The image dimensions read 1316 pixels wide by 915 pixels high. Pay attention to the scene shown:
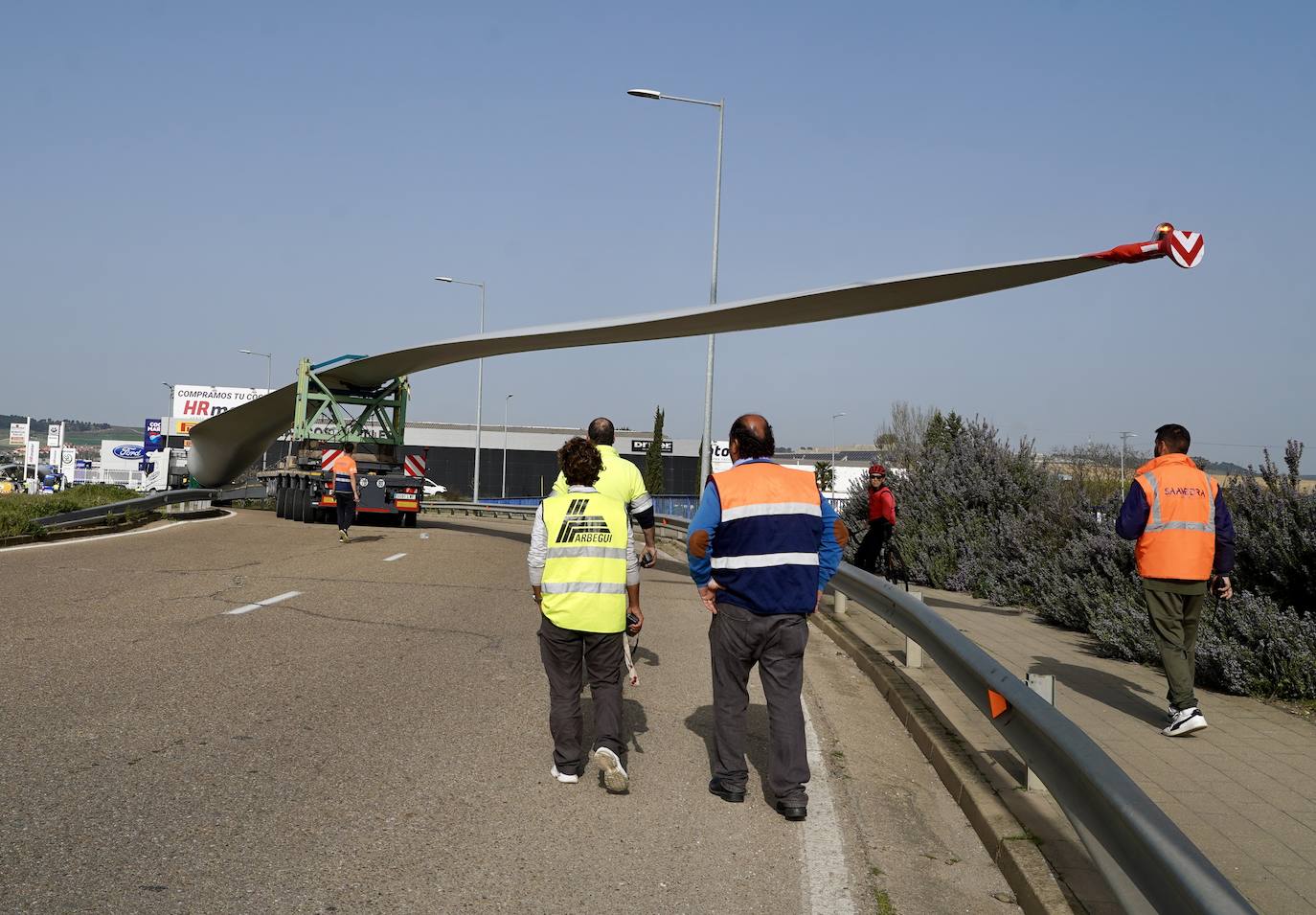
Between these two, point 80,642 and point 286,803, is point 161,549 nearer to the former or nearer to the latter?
point 80,642

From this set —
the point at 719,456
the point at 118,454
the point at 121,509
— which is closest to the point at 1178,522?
the point at 121,509

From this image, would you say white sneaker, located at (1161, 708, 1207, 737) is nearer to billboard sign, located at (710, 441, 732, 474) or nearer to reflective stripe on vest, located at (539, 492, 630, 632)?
reflective stripe on vest, located at (539, 492, 630, 632)

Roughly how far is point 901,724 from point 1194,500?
234 cm

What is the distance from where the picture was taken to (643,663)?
9.70 metres

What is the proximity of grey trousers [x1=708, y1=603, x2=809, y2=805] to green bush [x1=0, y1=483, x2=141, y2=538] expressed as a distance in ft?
52.1

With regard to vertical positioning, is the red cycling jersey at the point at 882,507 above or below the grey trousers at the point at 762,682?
above

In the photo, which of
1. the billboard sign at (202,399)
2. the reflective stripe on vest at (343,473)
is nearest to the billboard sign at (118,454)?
the billboard sign at (202,399)

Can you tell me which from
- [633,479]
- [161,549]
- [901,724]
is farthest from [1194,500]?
[161,549]

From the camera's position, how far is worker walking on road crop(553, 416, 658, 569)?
8.16 metres

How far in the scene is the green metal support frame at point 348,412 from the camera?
28062 millimetres

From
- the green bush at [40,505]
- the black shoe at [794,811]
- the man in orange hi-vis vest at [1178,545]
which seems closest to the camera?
the black shoe at [794,811]

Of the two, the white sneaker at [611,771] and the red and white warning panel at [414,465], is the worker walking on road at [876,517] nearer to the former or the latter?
the white sneaker at [611,771]

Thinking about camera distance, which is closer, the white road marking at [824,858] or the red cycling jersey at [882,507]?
the white road marking at [824,858]

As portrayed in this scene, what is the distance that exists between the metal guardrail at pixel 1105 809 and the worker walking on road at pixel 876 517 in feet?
32.6
